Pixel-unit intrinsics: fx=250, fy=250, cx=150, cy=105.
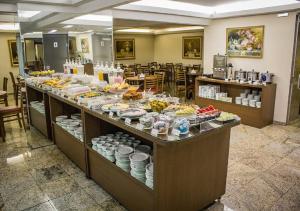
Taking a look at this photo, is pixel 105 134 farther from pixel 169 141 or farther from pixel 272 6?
pixel 272 6

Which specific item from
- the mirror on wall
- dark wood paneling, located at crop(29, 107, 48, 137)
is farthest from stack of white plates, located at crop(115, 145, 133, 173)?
the mirror on wall

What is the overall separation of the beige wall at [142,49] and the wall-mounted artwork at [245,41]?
7.73 m

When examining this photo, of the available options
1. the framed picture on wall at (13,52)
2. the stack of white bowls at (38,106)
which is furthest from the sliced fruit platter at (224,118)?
the framed picture on wall at (13,52)

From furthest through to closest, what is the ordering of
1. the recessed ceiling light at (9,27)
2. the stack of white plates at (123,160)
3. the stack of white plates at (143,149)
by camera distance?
1. the recessed ceiling light at (9,27)
2. the stack of white plates at (143,149)
3. the stack of white plates at (123,160)

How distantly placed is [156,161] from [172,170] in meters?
0.22

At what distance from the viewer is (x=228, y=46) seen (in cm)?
629

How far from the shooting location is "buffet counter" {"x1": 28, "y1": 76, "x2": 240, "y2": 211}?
212 centimetres

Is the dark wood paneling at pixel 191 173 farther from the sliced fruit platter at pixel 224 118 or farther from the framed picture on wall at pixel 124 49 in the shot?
the framed picture on wall at pixel 124 49

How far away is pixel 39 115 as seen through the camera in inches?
196

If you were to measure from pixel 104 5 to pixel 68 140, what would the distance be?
7.01 ft

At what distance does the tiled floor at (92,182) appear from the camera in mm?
2770

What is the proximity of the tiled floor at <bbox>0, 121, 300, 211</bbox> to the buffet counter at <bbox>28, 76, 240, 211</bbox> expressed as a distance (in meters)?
0.23

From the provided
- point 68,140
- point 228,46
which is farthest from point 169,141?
point 228,46

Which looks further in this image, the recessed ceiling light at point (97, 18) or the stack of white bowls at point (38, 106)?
the recessed ceiling light at point (97, 18)
